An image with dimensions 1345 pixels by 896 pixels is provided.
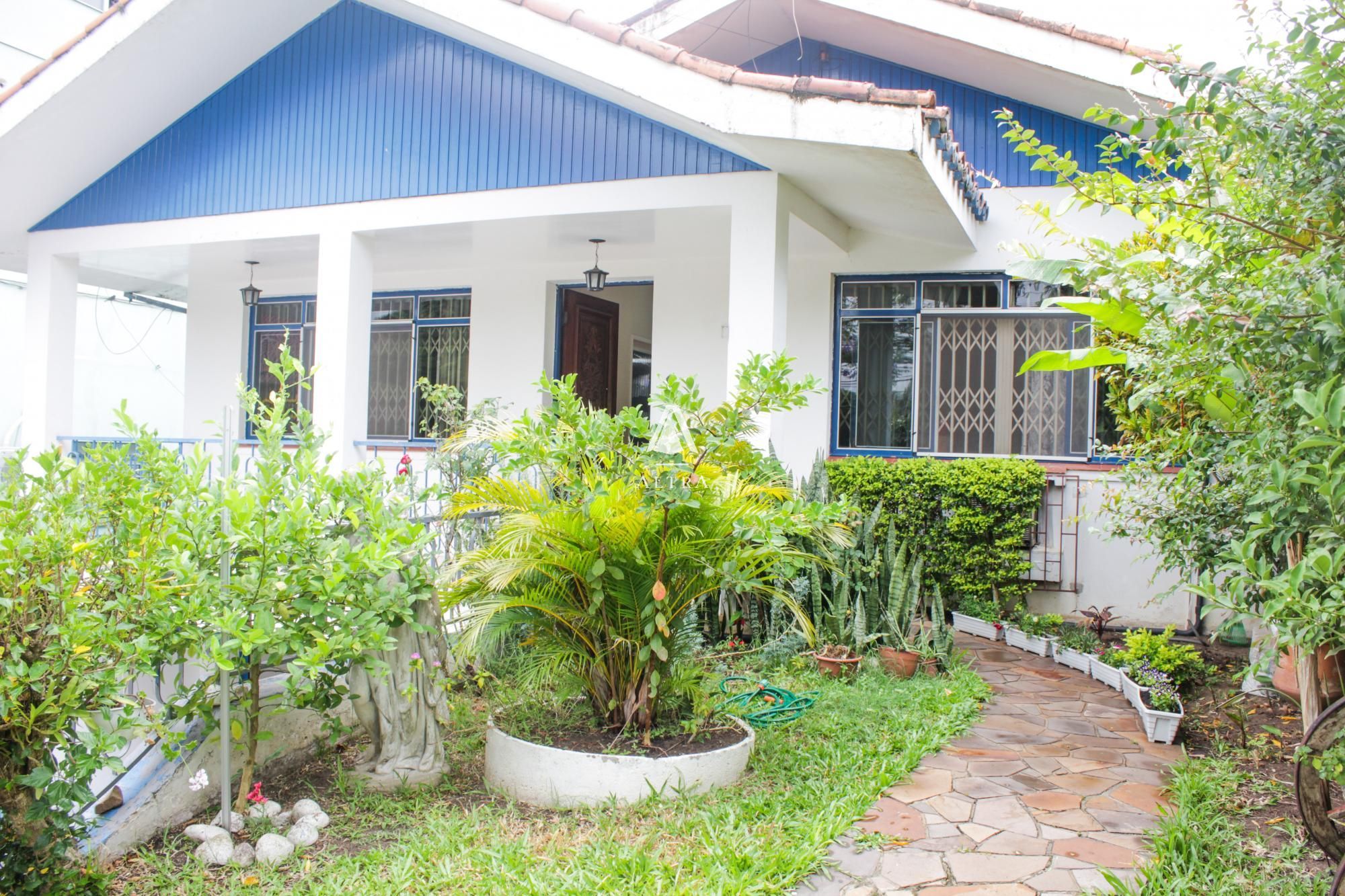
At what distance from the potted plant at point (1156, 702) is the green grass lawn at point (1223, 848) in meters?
0.70

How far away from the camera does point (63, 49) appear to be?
320 inches

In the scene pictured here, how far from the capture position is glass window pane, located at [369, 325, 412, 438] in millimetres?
10867

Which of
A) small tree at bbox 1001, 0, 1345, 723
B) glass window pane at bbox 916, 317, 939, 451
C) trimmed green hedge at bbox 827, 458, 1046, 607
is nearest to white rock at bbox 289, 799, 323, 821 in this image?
small tree at bbox 1001, 0, 1345, 723

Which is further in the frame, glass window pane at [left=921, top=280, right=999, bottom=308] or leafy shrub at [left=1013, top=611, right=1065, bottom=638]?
glass window pane at [left=921, top=280, right=999, bottom=308]

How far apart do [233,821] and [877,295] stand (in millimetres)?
6614

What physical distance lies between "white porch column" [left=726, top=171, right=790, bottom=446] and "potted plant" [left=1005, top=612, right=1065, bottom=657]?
239 cm

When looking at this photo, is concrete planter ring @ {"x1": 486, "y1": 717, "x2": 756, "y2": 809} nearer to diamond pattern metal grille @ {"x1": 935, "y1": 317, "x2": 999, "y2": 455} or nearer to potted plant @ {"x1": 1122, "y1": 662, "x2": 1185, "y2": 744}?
potted plant @ {"x1": 1122, "y1": 662, "x2": 1185, "y2": 744}

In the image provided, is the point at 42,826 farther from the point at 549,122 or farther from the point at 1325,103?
the point at 549,122

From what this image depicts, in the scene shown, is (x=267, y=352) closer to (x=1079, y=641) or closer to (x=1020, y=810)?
(x=1079, y=641)

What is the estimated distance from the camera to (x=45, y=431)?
380 inches

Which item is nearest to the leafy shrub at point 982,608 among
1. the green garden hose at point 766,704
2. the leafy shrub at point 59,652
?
the green garden hose at point 766,704

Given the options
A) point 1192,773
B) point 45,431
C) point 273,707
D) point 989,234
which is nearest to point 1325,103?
point 1192,773

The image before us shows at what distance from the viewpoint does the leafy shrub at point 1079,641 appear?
6809 mm

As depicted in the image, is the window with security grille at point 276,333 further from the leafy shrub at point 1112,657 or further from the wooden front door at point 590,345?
the leafy shrub at point 1112,657
